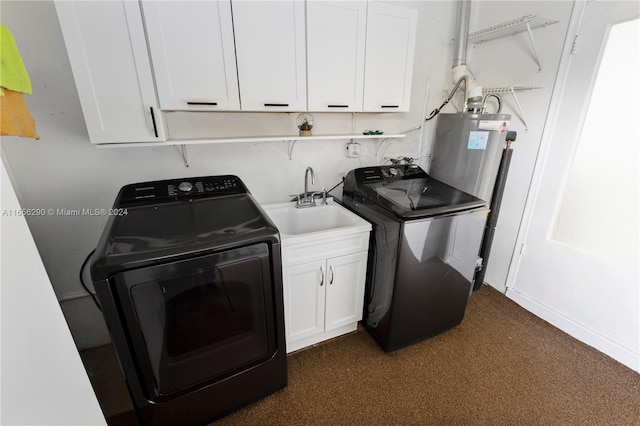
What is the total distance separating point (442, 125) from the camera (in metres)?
2.12

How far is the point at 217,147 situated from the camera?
177 cm

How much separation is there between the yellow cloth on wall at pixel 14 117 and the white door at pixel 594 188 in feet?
8.85

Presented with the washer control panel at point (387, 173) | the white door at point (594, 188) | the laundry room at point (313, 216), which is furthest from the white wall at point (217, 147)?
the washer control panel at point (387, 173)

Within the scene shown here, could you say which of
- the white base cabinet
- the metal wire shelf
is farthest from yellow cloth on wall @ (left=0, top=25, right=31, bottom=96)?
the metal wire shelf

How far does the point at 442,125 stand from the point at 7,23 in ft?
8.33

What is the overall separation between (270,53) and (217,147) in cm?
66

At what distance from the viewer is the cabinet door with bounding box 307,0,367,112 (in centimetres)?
153

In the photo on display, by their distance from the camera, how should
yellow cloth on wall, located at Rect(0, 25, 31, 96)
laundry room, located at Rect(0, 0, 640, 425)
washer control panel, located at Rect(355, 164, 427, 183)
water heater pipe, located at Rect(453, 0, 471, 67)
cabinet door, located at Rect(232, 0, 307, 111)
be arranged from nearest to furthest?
yellow cloth on wall, located at Rect(0, 25, 31, 96) < laundry room, located at Rect(0, 0, 640, 425) < cabinet door, located at Rect(232, 0, 307, 111) < washer control panel, located at Rect(355, 164, 427, 183) < water heater pipe, located at Rect(453, 0, 471, 67)

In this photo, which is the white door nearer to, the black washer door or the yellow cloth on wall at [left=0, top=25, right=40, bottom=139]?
the black washer door

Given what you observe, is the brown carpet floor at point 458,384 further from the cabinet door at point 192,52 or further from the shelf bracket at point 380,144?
the cabinet door at point 192,52

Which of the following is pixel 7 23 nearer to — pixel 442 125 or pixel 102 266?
pixel 102 266

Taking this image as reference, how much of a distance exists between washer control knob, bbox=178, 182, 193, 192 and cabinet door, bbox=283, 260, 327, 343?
0.70 metres

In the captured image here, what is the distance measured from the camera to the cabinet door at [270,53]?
138 cm

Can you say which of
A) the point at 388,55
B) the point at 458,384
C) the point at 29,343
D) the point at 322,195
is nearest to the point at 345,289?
the point at 322,195
